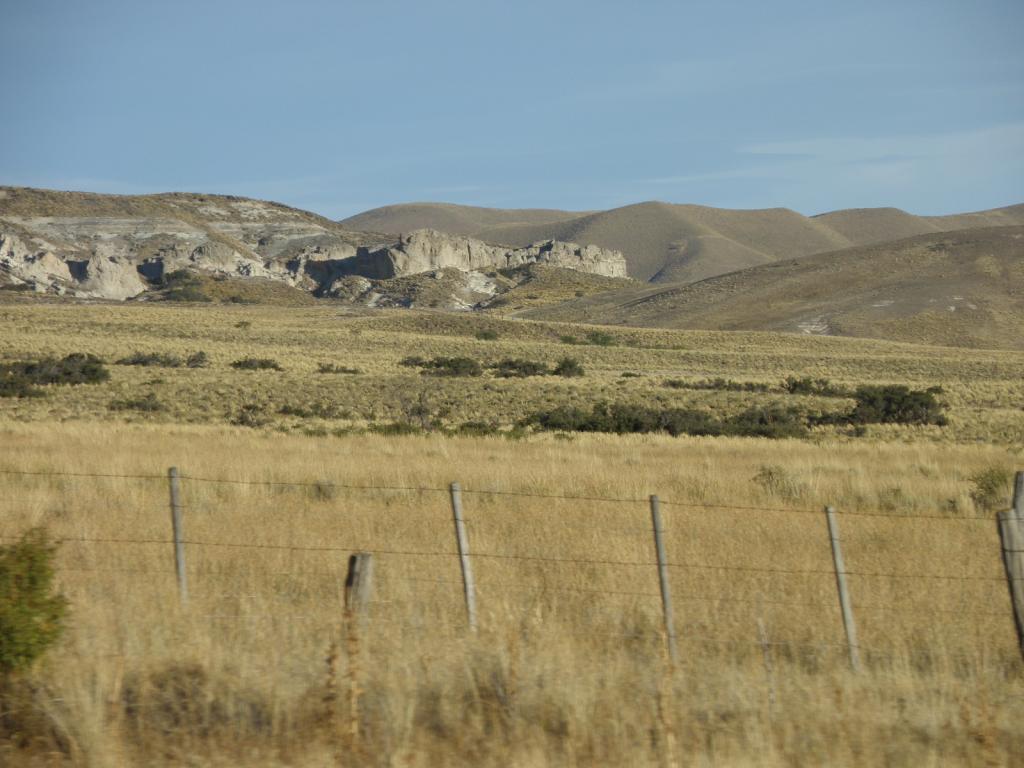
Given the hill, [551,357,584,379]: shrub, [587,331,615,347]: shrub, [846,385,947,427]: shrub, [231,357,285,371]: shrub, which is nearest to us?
[846,385,947,427]: shrub

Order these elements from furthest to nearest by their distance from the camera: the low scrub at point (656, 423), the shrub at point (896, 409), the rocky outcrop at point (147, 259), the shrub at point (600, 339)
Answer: the rocky outcrop at point (147, 259) < the shrub at point (600, 339) < the shrub at point (896, 409) < the low scrub at point (656, 423)

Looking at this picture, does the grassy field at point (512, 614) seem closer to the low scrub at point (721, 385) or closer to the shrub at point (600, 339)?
the low scrub at point (721, 385)

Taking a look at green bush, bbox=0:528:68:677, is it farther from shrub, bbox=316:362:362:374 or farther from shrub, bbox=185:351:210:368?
shrub, bbox=185:351:210:368

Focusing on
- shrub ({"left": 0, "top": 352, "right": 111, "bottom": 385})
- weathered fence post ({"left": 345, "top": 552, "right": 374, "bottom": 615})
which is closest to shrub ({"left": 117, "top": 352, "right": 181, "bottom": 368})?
shrub ({"left": 0, "top": 352, "right": 111, "bottom": 385})

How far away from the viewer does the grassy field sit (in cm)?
615

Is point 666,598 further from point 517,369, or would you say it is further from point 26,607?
point 517,369

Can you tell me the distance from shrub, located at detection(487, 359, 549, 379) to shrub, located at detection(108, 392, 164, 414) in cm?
2233

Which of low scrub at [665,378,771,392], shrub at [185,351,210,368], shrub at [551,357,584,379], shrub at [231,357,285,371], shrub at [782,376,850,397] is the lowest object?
shrub at [782,376,850,397]

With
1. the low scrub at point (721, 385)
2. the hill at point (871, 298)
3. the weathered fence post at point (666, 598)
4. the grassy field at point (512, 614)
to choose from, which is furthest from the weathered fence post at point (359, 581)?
the hill at point (871, 298)

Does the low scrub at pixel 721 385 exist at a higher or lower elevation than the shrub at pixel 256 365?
lower

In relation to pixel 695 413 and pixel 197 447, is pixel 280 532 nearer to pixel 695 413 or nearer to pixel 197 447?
pixel 197 447

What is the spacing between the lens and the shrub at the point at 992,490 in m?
15.4

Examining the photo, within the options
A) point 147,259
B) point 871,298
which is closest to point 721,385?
point 871,298

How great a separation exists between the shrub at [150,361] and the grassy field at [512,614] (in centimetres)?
3180
